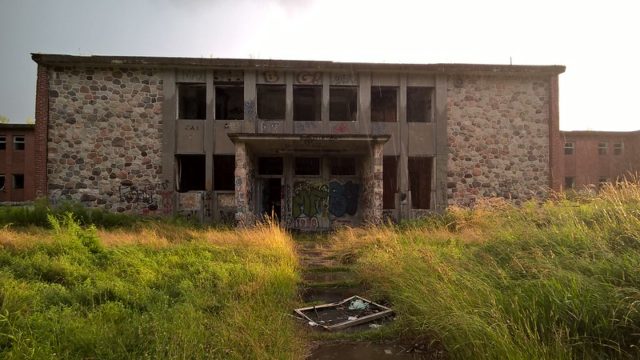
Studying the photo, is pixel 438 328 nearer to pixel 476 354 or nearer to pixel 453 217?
pixel 476 354

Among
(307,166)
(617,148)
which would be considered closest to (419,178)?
(307,166)

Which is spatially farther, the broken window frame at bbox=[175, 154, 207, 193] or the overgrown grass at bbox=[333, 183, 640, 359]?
the broken window frame at bbox=[175, 154, 207, 193]

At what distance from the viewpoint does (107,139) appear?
1552cm

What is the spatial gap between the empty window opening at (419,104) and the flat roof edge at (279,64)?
98 centimetres

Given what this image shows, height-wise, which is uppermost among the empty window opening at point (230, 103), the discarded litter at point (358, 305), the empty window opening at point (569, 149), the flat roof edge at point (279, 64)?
the flat roof edge at point (279, 64)

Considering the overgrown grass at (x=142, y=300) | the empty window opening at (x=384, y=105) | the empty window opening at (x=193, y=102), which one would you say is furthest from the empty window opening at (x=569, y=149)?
the overgrown grass at (x=142, y=300)

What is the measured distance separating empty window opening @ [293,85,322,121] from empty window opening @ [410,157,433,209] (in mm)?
4619

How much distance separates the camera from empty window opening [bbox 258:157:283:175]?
54.7 ft

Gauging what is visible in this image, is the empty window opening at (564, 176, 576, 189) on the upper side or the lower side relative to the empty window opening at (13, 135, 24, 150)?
lower

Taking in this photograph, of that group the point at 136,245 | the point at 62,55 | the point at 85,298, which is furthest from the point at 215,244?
the point at 62,55

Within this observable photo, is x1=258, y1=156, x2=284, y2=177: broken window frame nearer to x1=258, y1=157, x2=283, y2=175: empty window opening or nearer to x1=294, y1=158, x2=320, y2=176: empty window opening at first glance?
x1=258, y1=157, x2=283, y2=175: empty window opening

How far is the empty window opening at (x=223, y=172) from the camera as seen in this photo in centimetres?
1614

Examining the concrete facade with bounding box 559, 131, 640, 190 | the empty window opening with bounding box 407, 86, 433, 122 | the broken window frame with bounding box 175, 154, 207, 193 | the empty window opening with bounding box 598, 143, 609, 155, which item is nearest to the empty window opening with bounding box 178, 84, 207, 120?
the broken window frame with bounding box 175, 154, 207, 193

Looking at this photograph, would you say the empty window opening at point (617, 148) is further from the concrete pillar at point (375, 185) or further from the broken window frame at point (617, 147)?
the concrete pillar at point (375, 185)
